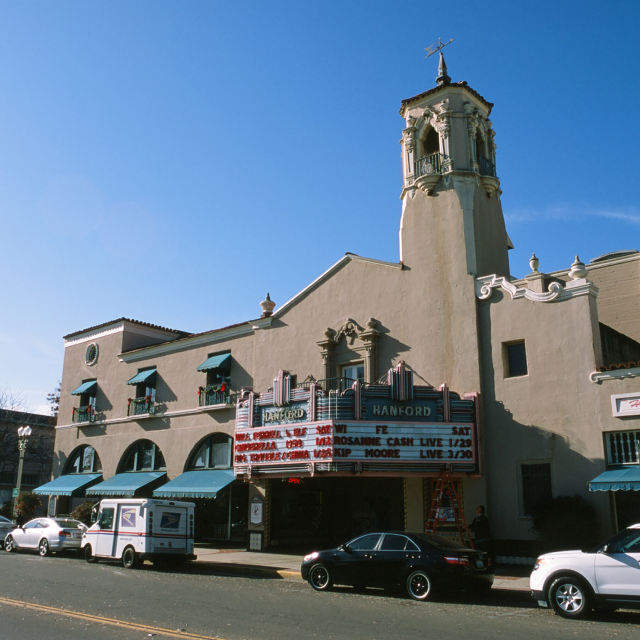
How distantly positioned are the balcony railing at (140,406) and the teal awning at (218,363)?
4117 millimetres

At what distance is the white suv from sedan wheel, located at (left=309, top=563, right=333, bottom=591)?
4.85 metres

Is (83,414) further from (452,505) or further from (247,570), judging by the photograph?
(452,505)

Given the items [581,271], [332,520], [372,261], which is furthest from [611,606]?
[332,520]

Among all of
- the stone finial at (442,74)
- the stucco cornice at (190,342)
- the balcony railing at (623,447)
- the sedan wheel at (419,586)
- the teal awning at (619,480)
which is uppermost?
the stone finial at (442,74)

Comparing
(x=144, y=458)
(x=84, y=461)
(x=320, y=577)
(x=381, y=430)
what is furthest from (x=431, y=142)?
(x=84, y=461)

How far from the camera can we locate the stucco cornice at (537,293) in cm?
1952

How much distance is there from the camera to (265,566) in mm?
19531

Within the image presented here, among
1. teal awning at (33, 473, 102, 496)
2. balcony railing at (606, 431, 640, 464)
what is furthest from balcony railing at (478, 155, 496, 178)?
teal awning at (33, 473, 102, 496)

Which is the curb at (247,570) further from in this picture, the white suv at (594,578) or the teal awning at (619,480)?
the teal awning at (619,480)

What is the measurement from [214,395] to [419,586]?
16437 millimetres

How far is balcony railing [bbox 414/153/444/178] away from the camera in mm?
23938

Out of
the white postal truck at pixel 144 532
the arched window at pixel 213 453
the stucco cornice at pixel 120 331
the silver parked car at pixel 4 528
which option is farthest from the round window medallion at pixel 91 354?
the white postal truck at pixel 144 532

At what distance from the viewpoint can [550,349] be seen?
64.7 feet

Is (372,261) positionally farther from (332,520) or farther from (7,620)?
(7,620)
